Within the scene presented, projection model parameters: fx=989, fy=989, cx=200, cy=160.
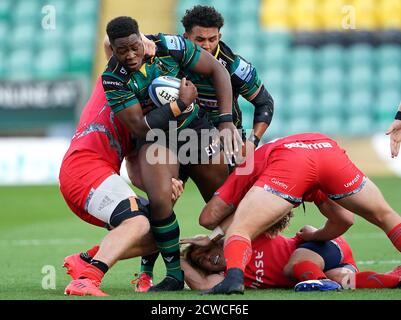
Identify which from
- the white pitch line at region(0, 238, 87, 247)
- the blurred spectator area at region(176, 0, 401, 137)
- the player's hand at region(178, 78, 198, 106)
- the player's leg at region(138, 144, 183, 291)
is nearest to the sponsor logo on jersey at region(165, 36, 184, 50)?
the player's hand at region(178, 78, 198, 106)

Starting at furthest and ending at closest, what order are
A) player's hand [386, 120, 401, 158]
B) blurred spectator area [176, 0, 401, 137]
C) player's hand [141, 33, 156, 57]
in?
1. blurred spectator area [176, 0, 401, 137]
2. player's hand [386, 120, 401, 158]
3. player's hand [141, 33, 156, 57]

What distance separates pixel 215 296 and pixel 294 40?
13.8 metres

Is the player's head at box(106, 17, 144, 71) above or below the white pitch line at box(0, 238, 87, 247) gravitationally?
above

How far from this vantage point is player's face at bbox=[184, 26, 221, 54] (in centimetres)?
711

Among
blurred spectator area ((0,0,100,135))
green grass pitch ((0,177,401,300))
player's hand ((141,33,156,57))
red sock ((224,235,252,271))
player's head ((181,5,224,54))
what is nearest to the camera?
red sock ((224,235,252,271))

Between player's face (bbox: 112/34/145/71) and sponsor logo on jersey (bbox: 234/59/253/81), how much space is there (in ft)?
3.62

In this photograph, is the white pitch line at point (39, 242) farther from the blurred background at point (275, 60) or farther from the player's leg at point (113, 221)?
the blurred background at point (275, 60)

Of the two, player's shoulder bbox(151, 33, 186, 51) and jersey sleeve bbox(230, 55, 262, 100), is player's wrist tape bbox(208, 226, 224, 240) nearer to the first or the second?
player's shoulder bbox(151, 33, 186, 51)

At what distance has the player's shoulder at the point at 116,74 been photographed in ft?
20.1

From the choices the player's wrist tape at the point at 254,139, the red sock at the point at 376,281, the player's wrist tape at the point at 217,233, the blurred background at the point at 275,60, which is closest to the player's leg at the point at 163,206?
the player's wrist tape at the point at 217,233

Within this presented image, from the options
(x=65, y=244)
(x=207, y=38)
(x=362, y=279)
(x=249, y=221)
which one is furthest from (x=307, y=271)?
(x=65, y=244)
